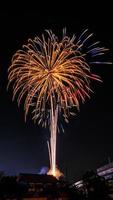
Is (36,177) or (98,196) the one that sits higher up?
(36,177)

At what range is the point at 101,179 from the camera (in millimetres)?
31438

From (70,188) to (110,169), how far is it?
38.6m

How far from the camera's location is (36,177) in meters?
36.6

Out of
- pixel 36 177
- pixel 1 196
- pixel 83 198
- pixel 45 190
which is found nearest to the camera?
pixel 1 196

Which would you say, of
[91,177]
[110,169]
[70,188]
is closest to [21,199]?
[70,188]

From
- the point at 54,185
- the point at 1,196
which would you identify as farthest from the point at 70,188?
the point at 1,196

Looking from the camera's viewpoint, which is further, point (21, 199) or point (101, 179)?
point (101, 179)

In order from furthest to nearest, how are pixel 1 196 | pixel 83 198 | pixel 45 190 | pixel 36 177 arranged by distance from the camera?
pixel 36 177 < pixel 45 190 < pixel 83 198 < pixel 1 196

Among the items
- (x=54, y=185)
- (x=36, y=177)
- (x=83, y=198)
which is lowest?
(x=83, y=198)

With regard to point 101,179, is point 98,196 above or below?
below

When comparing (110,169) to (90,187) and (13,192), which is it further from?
(13,192)

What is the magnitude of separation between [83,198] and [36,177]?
1011 cm

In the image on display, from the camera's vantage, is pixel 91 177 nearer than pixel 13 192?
No

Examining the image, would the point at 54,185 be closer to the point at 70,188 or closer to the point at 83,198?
the point at 70,188
